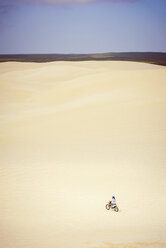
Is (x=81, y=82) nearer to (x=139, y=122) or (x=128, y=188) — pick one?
(x=139, y=122)

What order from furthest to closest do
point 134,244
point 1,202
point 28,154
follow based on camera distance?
point 28,154
point 1,202
point 134,244

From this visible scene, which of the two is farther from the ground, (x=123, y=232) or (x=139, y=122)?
(x=139, y=122)

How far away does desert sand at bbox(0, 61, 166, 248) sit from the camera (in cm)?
672

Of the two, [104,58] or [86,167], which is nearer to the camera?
[86,167]

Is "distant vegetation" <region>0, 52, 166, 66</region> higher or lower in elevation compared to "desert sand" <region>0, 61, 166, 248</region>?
higher

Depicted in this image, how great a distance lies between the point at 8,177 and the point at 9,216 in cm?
236

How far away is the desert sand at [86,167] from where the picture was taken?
6719mm

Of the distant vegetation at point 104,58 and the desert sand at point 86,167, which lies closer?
the desert sand at point 86,167

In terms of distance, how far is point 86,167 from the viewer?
10234mm

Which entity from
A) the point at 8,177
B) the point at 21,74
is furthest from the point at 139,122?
the point at 21,74

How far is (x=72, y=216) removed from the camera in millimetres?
7383

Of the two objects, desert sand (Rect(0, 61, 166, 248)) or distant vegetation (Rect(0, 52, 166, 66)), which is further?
distant vegetation (Rect(0, 52, 166, 66))

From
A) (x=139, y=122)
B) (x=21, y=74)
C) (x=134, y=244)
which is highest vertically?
(x=21, y=74)

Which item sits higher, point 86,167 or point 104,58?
point 104,58
